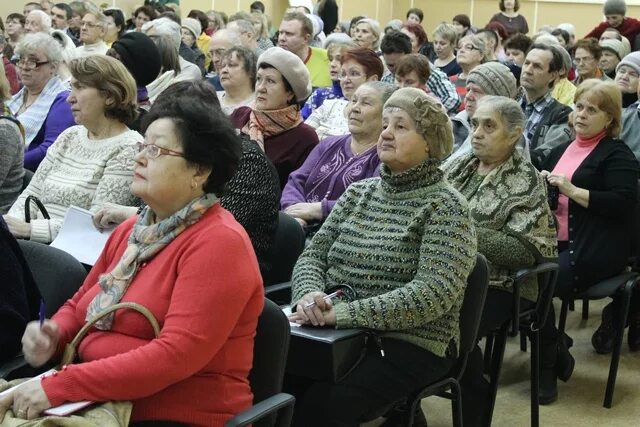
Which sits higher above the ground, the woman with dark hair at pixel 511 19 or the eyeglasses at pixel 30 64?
the eyeglasses at pixel 30 64

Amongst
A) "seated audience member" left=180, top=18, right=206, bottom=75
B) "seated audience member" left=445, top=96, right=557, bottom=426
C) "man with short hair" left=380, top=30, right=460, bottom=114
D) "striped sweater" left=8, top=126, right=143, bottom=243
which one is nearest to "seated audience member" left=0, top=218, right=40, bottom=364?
"striped sweater" left=8, top=126, right=143, bottom=243

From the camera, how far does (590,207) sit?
3.79m

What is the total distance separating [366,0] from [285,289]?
14425mm

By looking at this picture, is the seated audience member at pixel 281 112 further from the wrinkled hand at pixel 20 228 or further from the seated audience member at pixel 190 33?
the seated audience member at pixel 190 33

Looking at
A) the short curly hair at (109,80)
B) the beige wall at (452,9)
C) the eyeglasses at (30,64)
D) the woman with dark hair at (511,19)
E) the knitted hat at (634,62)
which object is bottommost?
the beige wall at (452,9)

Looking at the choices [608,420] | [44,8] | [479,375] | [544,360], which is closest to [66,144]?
[479,375]

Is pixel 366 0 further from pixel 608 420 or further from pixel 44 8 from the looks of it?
pixel 608 420

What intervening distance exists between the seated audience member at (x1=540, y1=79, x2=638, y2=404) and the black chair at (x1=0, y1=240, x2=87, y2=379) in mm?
2069

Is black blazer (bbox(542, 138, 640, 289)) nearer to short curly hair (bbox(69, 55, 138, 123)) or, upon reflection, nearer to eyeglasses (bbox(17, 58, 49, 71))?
short curly hair (bbox(69, 55, 138, 123))

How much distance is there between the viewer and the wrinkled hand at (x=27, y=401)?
1826 mm

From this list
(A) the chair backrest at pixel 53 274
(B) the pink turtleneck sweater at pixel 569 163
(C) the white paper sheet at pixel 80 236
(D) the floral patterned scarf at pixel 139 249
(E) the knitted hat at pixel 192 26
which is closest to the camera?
(D) the floral patterned scarf at pixel 139 249

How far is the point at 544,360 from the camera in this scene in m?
3.75

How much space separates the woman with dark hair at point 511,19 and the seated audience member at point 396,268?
959cm

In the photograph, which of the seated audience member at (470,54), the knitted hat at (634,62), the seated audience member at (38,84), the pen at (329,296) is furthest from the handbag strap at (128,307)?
the seated audience member at (470,54)
